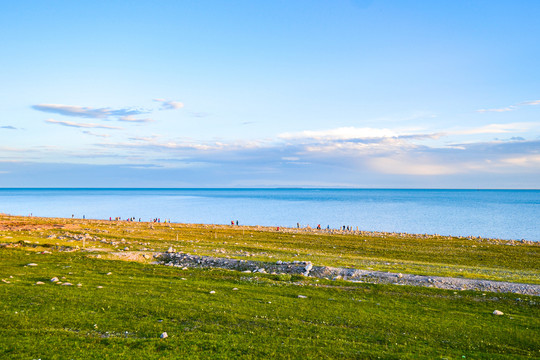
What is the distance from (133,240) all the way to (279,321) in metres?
42.3

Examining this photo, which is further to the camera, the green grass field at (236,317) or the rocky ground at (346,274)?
the rocky ground at (346,274)


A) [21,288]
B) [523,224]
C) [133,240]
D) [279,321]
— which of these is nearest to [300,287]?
[279,321]

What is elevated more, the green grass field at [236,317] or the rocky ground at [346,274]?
the green grass field at [236,317]

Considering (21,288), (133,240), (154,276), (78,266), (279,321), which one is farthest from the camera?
(133,240)

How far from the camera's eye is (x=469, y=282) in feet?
99.0

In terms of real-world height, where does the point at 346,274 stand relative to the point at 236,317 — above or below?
below

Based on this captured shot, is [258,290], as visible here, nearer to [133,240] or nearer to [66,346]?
[66,346]

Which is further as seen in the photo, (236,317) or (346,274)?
(346,274)

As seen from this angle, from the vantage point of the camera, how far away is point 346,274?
3209 centimetres

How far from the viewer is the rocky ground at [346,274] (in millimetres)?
28531

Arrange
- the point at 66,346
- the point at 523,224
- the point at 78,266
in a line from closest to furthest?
the point at 66,346 < the point at 78,266 < the point at 523,224

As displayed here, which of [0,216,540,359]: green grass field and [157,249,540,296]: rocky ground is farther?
[157,249,540,296]: rocky ground

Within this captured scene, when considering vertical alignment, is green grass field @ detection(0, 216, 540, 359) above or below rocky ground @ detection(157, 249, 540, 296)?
above

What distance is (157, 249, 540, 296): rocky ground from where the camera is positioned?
28.5 metres
